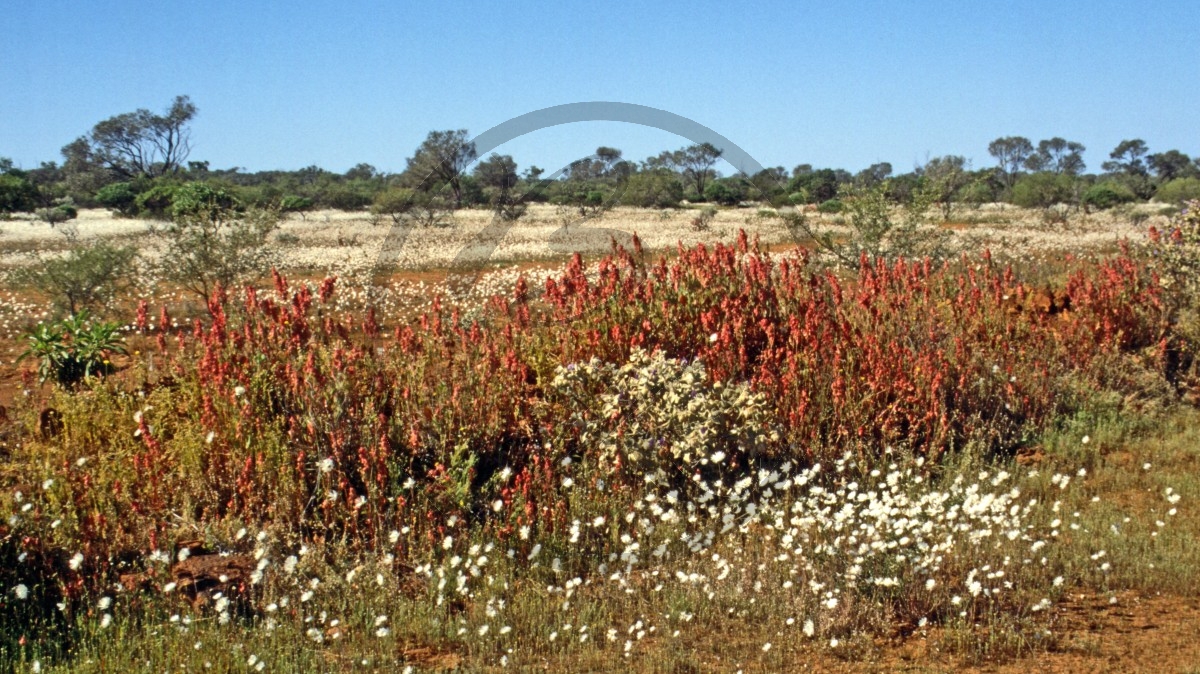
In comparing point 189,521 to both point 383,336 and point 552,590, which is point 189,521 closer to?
point 552,590

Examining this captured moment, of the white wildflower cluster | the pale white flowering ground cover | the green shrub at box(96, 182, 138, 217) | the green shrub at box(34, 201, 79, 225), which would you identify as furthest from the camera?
the green shrub at box(96, 182, 138, 217)

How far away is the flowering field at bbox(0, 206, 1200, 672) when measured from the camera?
385cm

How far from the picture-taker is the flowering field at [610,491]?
385 cm

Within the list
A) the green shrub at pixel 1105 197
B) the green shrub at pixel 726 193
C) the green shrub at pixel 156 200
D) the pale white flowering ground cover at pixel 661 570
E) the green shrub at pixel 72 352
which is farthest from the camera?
the green shrub at pixel 726 193

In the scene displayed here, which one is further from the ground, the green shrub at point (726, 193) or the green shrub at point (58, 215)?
the green shrub at point (726, 193)

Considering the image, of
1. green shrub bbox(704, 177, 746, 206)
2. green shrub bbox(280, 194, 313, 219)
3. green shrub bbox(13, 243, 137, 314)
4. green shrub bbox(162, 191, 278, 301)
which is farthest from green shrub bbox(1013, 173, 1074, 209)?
green shrub bbox(13, 243, 137, 314)

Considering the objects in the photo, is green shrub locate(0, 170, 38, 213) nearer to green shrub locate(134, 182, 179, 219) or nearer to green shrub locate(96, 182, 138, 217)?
green shrub locate(96, 182, 138, 217)

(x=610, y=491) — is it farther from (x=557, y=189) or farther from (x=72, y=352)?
(x=557, y=189)

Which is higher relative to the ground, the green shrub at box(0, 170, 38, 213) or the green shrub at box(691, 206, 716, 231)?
the green shrub at box(0, 170, 38, 213)

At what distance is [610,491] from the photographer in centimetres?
506

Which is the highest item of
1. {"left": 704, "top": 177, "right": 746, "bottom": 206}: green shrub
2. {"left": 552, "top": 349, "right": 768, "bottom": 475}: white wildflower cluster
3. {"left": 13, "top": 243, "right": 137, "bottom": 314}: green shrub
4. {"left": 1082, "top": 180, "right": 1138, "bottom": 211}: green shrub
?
{"left": 704, "top": 177, "right": 746, "bottom": 206}: green shrub

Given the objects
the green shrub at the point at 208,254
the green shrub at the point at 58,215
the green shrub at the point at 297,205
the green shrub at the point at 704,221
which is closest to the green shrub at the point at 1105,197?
the green shrub at the point at 704,221

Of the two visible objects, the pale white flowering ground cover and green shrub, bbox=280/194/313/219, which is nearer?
the pale white flowering ground cover

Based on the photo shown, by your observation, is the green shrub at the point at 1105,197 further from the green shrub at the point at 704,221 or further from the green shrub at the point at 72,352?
the green shrub at the point at 72,352
